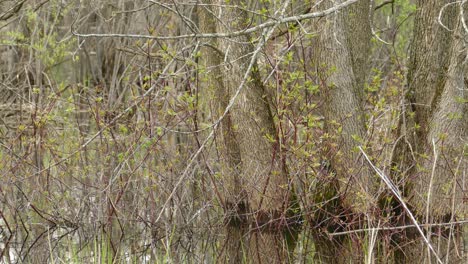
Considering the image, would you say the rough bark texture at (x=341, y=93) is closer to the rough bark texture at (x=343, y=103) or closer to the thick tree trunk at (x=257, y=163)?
the rough bark texture at (x=343, y=103)

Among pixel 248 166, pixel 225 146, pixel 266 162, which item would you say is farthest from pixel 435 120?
pixel 225 146

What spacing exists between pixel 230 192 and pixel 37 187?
1.70 metres

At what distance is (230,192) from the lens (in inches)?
288

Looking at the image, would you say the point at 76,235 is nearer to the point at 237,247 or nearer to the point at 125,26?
the point at 237,247

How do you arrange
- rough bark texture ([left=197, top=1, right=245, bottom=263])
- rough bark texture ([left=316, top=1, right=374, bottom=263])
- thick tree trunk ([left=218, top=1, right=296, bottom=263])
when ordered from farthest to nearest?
rough bark texture ([left=197, top=1, right=245, bottom=263]) < thick tree trunk ([left=218, top=1, right=296, bottom=263]) < rough bark texture ([left=316, top=1, right=374, bottom=263])

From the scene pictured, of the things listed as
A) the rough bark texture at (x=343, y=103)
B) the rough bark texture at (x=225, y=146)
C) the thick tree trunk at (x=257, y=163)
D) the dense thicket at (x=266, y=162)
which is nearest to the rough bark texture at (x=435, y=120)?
the dense thicket at (x=266, y=162)

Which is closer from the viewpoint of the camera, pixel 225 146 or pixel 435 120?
pixel 435 120

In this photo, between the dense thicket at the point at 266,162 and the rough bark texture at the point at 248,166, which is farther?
the rough bark texture at the point at 248,166

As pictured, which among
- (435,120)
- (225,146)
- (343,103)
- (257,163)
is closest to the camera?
(435,120)

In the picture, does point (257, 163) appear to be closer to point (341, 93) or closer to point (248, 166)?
point (248, 166)

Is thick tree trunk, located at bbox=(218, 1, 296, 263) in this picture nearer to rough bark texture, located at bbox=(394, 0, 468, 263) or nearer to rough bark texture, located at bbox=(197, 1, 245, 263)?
rough bark texture, located at bbox=(197, 1, 245, 263)

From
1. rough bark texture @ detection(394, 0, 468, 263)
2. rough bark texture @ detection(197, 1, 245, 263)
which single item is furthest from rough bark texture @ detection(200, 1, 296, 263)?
rough bark texture @ detection(394, 0, 468, 263)

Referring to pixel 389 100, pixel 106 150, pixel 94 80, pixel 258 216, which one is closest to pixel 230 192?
pixel 258 216

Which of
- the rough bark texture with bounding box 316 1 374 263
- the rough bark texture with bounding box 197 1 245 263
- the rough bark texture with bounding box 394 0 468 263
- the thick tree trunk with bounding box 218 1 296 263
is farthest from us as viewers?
the rough bark texture with bounding box 197 1 245 263
